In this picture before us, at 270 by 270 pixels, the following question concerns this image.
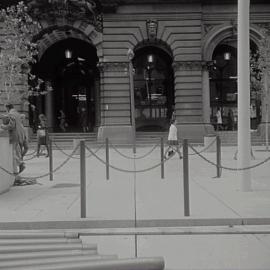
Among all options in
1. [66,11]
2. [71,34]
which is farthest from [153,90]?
[66,11]

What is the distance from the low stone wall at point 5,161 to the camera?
12.3 meters

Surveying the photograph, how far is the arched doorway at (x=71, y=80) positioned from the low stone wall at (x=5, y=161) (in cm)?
2778

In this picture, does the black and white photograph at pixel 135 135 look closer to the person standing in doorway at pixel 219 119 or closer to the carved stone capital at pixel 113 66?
the carved stone capital at pixel 113 66

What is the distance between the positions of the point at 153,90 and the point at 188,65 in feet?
16.5

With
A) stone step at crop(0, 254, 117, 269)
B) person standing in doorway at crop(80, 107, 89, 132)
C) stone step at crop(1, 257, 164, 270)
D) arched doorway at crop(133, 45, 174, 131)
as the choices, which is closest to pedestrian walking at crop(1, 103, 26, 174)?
stone step at crop(0, 254, 117, 269)

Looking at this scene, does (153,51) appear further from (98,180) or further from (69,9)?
(98,180)

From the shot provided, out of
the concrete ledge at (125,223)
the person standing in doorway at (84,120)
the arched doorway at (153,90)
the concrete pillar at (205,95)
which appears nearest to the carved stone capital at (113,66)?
the arched doorway at (153,90)

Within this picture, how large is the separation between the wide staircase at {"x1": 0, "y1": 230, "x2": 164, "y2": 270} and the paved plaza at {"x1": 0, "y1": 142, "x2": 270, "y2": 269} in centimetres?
41

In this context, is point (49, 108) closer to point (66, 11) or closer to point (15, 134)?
point (66, 11)

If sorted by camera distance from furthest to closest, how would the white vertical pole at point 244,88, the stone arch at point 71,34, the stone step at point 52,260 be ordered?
the stone arch at point 71,34 → the white vertical pole at point 244,88 → the stone step at point 52,260

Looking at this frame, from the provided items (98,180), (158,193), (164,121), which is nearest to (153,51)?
(164,121)

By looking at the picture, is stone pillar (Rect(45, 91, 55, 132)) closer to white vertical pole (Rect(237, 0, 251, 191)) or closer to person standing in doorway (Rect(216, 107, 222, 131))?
person standing in doorway (Rect(216, 107, 222, 131))

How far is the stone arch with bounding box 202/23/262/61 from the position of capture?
3584 centimetres

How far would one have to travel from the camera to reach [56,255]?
674 cm
